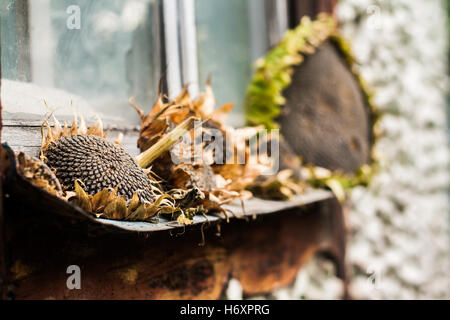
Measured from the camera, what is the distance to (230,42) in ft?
5.18

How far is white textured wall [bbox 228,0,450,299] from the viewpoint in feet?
6.18

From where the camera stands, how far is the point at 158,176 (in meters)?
0.78

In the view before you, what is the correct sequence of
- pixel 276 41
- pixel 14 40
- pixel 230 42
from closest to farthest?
pixel 14 40 < pixel 230 42 < pixel 276 41

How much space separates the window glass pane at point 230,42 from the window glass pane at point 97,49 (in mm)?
245

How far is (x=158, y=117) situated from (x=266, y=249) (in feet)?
1.82

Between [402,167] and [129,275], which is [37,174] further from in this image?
[402,167]

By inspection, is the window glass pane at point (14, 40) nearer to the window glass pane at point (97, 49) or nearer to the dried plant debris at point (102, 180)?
the window glass pane at point (97, 49)

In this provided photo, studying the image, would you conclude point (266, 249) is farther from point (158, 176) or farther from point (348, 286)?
point (348, 286)

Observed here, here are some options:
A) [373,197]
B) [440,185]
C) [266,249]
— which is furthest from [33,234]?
[440,185]

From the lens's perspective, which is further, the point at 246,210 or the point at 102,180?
the point at 246,210

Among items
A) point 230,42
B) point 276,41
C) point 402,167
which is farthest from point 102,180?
point 402,167

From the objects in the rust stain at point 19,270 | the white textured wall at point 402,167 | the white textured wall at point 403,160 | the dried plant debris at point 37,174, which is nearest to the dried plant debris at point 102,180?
the dried plant debris at point 37,174

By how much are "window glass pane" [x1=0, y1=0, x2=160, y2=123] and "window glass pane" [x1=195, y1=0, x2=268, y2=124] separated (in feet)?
0.80

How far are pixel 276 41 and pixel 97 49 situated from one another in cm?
102
